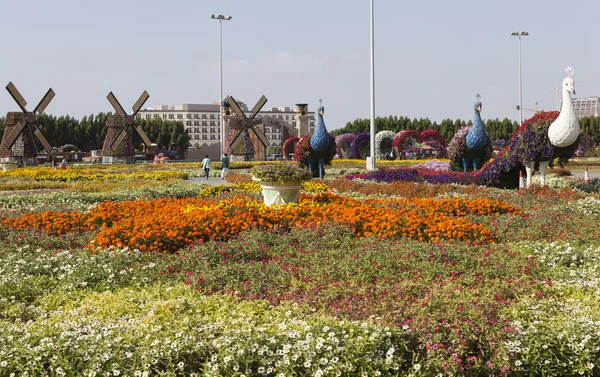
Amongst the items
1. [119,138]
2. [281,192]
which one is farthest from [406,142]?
[281,192]

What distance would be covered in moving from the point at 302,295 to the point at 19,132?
39.2 m

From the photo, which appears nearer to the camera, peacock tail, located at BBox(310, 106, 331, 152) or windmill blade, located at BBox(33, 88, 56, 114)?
peacock tail, located at BBox(310, 106, 331, 152)

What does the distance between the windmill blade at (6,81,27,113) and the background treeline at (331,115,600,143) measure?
129 feet

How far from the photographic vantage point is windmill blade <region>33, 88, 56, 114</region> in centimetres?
4167

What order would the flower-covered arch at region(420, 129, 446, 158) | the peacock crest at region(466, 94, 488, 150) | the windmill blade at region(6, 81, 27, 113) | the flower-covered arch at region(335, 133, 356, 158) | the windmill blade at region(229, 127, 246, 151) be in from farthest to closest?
the flower-covered arch at region(335, 133, 356, 158)
the flower-covered arch at region(420, 129, 446, 158)
the windmill blade at region(229, 127, 246, 151)
the windmill blade at region(6, 81, 27, 113)
the peacock crest at region(466, 94, 488, 150)

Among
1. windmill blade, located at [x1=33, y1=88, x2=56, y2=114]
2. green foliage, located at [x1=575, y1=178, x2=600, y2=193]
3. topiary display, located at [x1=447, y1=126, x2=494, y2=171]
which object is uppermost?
windmill blade, located at [x1=33, y1=88, x2=56, y2=114]

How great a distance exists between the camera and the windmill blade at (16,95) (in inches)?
1619

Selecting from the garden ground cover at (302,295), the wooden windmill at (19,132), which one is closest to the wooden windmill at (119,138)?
the wooden windmill at (19,132)

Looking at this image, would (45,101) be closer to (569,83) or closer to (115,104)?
(115,104)

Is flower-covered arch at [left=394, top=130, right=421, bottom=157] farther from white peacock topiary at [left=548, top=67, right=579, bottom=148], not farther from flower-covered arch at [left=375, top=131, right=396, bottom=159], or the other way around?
white peacock topiary at [left=548, top=67, right=579, bottom=148]

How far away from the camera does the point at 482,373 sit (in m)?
4.31

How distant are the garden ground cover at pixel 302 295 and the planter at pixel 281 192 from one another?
1.41 metres

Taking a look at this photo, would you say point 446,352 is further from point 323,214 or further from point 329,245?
point 323,214

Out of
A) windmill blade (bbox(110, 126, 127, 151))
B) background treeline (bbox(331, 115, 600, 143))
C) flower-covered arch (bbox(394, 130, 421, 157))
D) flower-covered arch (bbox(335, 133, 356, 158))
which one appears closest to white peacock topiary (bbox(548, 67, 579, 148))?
flower-covered arch (bbox(394, 130, 421, 157))
